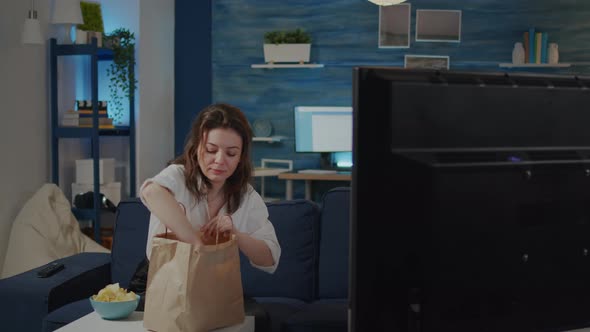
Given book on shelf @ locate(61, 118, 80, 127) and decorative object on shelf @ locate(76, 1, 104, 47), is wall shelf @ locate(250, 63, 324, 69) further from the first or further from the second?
book on shelf @ locate(61, 118, 80, 127)

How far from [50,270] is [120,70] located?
282cm

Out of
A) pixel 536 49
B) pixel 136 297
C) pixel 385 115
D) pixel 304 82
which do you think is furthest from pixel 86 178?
pixel 385 115

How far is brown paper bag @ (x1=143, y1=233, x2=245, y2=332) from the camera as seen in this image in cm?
149

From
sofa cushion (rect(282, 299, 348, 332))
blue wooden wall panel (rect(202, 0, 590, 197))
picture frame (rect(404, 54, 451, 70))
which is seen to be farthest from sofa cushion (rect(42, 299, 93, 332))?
picture frame (rect(404, 54, 451, 70))

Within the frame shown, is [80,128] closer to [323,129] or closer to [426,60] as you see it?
[323,129]

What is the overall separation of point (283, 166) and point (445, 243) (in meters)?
5.24

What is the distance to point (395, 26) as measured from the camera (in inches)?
228

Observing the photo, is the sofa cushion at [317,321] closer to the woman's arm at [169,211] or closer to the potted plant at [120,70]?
the woman's arm at [169,211]

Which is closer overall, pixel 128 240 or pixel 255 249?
pixel 255 249

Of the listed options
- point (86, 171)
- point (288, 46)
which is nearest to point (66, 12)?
point (86, 171)

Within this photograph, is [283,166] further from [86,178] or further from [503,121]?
[503,121]

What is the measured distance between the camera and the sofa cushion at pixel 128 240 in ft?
8.55

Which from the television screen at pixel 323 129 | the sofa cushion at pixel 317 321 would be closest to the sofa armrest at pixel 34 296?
the sofa cushion at pixel 317 321

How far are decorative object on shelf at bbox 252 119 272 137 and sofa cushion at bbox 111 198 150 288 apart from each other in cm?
328
